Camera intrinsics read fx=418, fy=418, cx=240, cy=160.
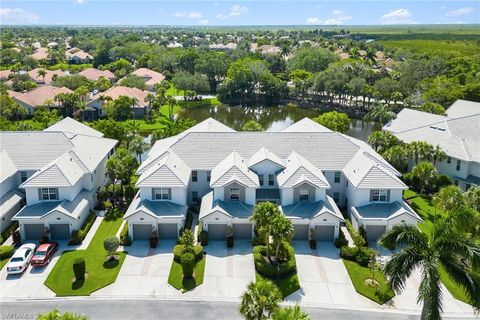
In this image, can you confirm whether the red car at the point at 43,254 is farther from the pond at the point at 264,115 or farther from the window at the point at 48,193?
the pond at the point at 264,115

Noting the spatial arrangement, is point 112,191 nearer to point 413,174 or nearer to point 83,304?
point 83,304

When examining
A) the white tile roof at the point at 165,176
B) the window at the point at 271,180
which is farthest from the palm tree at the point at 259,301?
the window at the point at 271,180

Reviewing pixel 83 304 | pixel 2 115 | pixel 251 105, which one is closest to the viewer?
pixel 83 304

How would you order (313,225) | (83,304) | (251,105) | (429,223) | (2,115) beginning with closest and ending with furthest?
1. (83,304)
2. (313,225)
3. (429,223)
4. (2,115)
5. (251,105)

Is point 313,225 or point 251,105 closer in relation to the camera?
point 313,225

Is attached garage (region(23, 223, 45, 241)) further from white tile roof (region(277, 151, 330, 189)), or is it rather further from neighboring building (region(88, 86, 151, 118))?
neighboring building (region(88, 86, 151, 118))

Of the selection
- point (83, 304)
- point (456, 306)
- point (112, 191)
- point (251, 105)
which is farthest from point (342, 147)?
point (251, 105)
